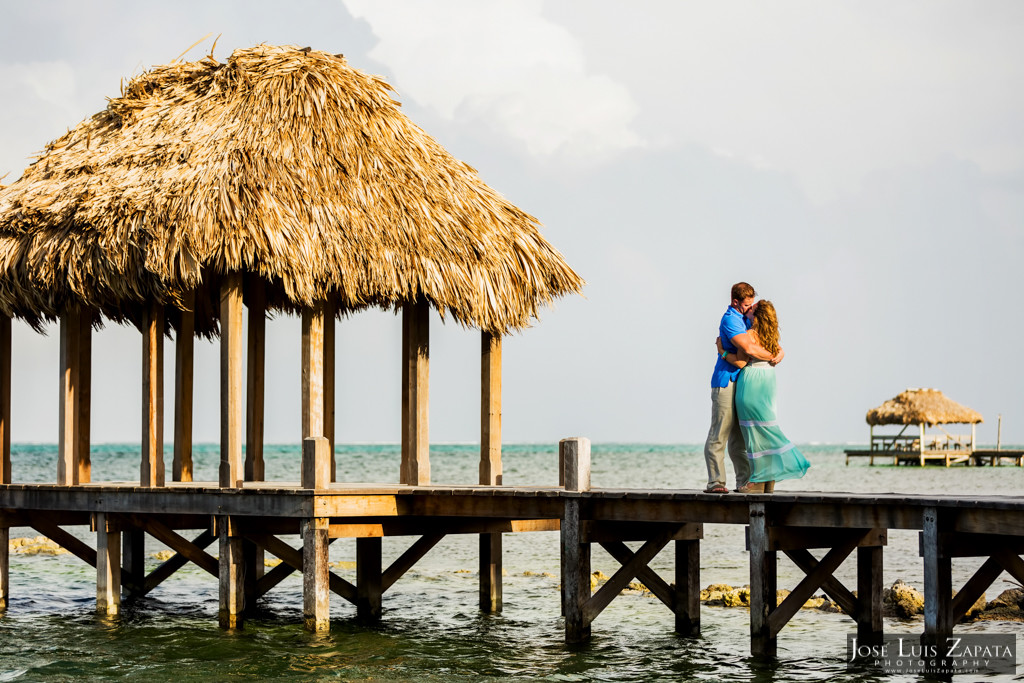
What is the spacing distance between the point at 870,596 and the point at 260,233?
6.49 metres

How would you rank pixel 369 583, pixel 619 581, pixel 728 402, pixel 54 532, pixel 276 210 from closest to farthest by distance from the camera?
pixel 728 402 → pixel 619 581 → pixel 276 210 → pixel 369 583 → pixel 54 532

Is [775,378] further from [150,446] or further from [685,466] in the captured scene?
[685,466]

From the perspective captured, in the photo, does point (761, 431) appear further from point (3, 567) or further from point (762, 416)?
point (3, 567)

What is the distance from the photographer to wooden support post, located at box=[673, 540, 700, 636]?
12797 millimetres

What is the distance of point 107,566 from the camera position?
13.8 metres

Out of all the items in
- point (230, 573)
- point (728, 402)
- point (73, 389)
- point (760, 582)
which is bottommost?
point (230, 573)

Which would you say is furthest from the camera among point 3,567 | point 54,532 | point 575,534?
point 3,567

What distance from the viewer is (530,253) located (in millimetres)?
14195

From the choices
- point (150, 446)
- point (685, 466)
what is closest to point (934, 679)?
point (150, 446)

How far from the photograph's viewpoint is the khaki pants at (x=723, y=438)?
11.0 metres

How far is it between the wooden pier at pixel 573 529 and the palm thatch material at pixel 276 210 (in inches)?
78.4

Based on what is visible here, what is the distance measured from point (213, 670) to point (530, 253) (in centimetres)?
546

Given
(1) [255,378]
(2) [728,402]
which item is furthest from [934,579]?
(1) [255,378]

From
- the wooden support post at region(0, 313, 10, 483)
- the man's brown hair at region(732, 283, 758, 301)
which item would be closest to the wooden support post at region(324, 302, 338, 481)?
the wooden support post at region(0, 313, 10, 483)
